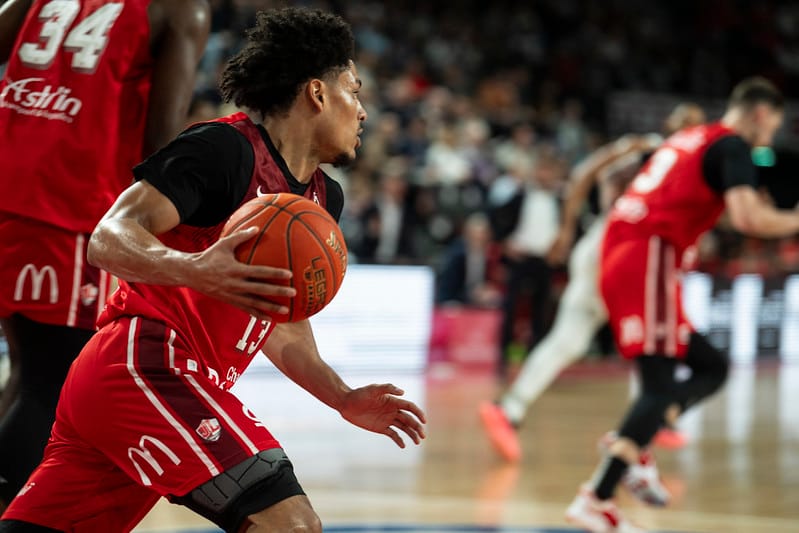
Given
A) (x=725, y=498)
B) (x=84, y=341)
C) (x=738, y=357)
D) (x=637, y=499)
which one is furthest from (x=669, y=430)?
(x=738, y=357)

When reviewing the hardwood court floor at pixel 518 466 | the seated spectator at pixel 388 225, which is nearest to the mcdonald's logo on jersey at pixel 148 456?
the hardwood court floor at pixel 518 466

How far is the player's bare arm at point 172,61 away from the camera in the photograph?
3.35 metres

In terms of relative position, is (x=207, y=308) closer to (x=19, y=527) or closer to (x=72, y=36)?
(x=19, y=527)

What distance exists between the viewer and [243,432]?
2711mm

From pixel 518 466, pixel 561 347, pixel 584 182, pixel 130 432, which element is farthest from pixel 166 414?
pixel 561 347

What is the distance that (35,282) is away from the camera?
332cm

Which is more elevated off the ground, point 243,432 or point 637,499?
point 243,432

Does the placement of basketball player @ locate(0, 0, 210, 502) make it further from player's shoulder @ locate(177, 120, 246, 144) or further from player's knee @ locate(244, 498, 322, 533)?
player's knee @ locate(244, 498, 322, 533)

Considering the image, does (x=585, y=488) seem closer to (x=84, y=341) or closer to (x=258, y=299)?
(x=84, y=341)

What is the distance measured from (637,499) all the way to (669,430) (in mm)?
2068

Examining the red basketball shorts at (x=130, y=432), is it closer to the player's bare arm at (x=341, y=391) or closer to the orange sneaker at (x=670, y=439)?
the player's bare arm at (x=341, y=391)

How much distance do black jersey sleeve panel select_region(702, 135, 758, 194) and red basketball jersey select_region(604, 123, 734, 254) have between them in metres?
0.04

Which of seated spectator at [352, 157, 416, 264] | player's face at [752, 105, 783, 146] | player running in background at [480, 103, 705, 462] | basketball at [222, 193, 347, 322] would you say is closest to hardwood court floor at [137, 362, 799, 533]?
player running in background at [480, 103, 705, 462]

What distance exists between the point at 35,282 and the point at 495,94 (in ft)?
44.3
